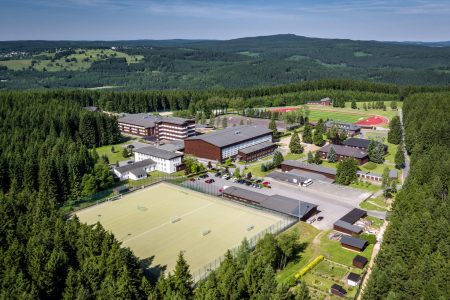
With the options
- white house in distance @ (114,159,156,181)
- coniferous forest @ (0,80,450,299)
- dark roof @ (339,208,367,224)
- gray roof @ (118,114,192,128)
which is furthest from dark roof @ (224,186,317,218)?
gray roof @ (118,114,192,128)

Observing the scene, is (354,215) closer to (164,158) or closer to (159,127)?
(164,158)

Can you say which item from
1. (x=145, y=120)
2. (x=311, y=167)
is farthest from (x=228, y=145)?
(x=145, y=120)

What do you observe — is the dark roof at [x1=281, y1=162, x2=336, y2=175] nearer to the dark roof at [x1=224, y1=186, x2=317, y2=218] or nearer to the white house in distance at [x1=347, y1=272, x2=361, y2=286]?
the dark roof at [x1=224, y1=186, x2=317, y2=218]

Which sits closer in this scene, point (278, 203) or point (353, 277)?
point (353, 277)

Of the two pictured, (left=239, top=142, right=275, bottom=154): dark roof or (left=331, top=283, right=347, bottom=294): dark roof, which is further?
(left=239, top=142, right=275, bottom=154): dark roof

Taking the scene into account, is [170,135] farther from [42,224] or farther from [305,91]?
[305,91]

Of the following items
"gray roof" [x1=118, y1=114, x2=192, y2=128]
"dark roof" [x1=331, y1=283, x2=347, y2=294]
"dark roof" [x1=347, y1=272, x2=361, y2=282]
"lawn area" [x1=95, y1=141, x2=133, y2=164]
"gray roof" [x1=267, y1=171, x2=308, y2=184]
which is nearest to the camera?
"dark roof" [x1=331, y1=283, x2=347, y2=294]
